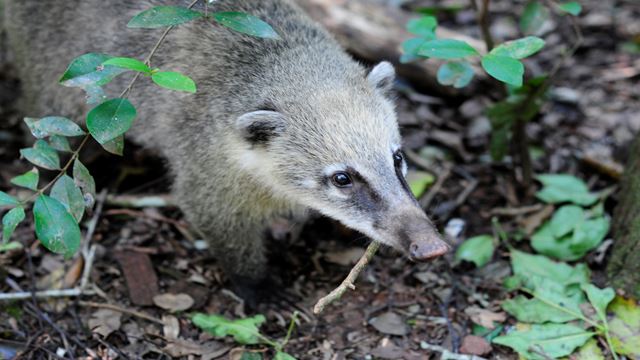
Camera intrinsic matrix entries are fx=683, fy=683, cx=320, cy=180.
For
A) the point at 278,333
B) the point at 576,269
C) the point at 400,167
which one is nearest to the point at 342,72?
the point at 400,167

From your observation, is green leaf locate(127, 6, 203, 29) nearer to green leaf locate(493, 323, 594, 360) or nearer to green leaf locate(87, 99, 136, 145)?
green leaf locate(87, 99, 136, 145)

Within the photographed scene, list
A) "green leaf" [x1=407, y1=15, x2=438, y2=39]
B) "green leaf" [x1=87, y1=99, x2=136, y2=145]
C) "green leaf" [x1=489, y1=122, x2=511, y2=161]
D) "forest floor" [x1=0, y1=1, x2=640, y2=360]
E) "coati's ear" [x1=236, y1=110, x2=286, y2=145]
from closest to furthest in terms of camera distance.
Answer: "green leaf" [x1=87, y1=99, x2=136, y2=145] → "coati's ear" [x1=236, y1=110, x2=286, y2=145] → "forest floor" [x1=0, y1=1, x2=640, y2=360] → "green leaf" [x1=407, y1=15, x2=438, y2=39] → "green leaf" [x1=489, y1=122, x2=511, y2=161]

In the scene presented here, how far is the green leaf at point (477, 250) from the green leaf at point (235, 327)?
186 centimetres

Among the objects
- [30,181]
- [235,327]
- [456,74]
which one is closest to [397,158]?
[456,74]

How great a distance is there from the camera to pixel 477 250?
19.2 feet

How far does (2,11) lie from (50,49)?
1379 millimetres

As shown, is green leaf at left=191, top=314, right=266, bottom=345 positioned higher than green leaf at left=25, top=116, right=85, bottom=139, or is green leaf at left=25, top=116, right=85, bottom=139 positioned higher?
green leaf at left=25, top=116, right=85, bottom=139

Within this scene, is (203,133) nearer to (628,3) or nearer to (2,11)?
(2,11)

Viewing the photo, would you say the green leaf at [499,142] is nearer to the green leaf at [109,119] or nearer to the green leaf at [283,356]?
the green leaf at [283,356]

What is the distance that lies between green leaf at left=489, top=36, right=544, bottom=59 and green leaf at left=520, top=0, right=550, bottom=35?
1302 millimetres

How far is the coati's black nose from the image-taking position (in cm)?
402

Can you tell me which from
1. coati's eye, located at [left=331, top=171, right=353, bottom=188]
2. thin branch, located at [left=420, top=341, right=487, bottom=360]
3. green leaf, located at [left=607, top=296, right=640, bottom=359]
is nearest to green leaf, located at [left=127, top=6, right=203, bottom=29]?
coati's eye, located at [left=331, top=171, right=353, bottom=188]

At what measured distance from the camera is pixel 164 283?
580 cm

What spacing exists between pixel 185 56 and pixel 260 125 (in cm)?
110
